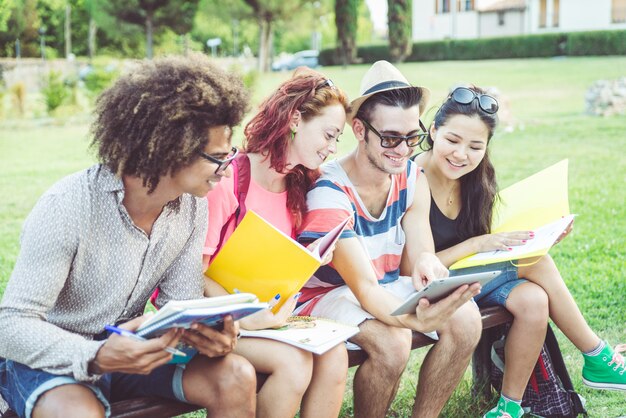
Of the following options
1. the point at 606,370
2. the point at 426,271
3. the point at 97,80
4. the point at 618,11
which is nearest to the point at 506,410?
the point at 606,370

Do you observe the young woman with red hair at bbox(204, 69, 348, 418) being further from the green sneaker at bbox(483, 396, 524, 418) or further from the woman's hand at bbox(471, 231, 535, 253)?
the green sneaker at bbox(483, 396, 524, 418)

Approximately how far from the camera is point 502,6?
4741cm

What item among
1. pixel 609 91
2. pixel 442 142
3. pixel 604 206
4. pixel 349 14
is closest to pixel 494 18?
pixel 349 14

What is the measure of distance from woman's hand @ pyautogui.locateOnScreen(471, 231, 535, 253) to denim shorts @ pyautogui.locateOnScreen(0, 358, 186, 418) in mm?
1512

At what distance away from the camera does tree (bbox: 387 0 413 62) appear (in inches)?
1137

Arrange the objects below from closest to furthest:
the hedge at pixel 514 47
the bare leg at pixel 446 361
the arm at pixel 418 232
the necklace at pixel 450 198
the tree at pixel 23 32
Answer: the bare leg at pixel 446 361 → the arm at pixel 418 232 → the necklace at pixel 450 198 → the hedge at pixel 514 47 → the tree at pixel 23 32

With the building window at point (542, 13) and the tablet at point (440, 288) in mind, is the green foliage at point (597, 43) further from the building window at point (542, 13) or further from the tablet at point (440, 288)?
the tablet at point (440, 288)

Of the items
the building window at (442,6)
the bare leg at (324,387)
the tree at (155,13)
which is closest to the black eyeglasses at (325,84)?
the bare leg at (324,387)

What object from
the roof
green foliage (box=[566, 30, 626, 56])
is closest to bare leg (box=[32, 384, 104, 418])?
green foliage (box=[566, 30, 626, 56])

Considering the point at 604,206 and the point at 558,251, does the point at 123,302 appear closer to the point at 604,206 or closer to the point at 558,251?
the point at 558,251

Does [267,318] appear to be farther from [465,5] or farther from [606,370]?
[465,5]

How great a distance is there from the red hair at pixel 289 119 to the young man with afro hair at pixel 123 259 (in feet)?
1.60

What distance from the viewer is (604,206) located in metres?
7.72

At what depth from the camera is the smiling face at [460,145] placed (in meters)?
3.50
